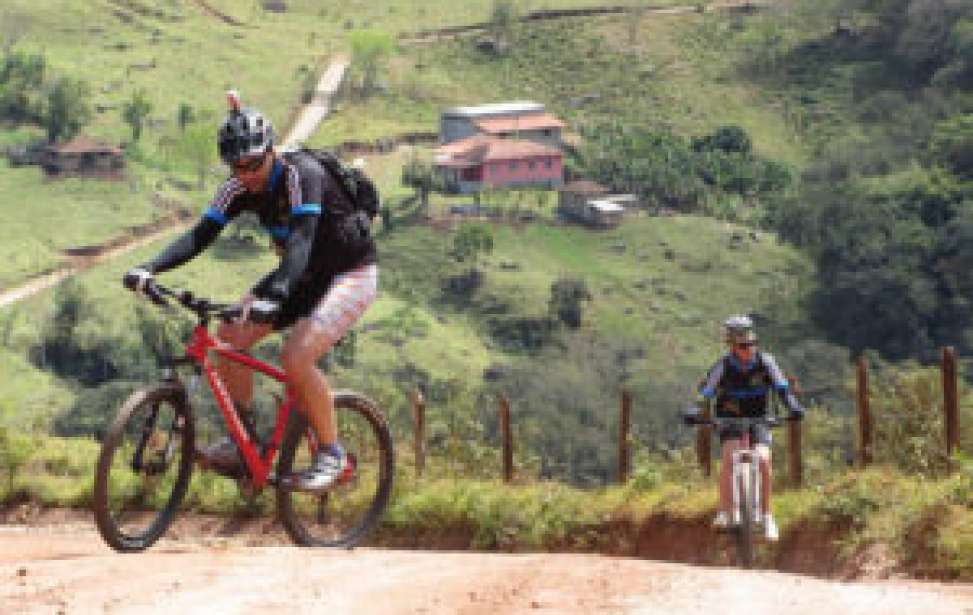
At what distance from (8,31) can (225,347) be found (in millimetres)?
125625

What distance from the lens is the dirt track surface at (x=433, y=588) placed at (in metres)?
7.23

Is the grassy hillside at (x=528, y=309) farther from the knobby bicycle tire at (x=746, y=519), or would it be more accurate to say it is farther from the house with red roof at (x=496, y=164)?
the knobby bicycle tire at (x=746, y=519)

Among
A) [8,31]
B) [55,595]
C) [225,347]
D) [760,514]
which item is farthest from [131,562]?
[8,31]

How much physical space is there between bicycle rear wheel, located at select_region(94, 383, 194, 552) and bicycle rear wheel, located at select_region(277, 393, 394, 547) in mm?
600

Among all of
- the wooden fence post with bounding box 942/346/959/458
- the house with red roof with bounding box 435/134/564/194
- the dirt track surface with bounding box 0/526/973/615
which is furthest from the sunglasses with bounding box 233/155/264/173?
the house with red roof with bounding box 435/134/564/194

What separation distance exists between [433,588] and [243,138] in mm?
2738

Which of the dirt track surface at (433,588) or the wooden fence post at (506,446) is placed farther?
the wooden fence post at (506,446)

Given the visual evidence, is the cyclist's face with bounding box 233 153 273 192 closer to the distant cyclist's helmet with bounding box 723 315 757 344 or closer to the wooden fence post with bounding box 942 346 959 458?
the distant cyclist's helmet with bounding box 723 315 757 344

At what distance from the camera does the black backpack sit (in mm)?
9461

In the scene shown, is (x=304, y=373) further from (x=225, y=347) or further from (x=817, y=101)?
(x=817, y=101)

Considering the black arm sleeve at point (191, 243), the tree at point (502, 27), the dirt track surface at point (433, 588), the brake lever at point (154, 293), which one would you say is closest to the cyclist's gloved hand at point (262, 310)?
the brake lever at point (154, 293)

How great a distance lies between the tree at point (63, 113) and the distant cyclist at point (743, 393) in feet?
339

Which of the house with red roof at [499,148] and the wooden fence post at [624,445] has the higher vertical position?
the house with red roof at [499,148]

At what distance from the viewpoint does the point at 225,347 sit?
945cm
